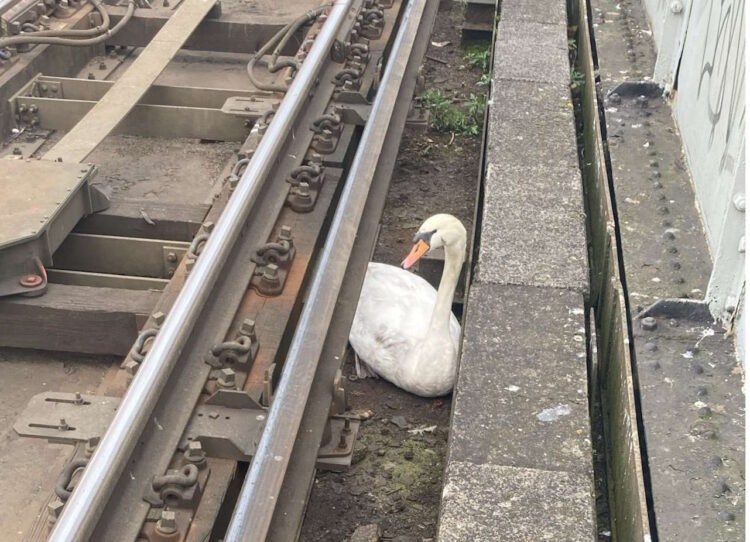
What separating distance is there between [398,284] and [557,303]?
852 millimetres

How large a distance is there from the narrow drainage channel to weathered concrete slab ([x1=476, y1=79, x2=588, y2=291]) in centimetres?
15

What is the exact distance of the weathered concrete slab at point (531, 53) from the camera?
21.9 feet

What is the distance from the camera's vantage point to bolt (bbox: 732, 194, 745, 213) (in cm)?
390

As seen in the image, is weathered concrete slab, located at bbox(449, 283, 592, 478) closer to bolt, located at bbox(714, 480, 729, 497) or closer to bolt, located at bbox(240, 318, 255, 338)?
bolt, located at bbox(714, 480, 729, 497)

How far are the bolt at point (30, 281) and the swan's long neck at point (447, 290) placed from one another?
62.5 inches

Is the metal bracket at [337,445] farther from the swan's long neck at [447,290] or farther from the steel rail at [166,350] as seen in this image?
the swan's long neck at [447,290]

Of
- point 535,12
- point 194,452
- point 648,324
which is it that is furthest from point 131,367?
point 535,12

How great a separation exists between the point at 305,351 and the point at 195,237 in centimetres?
93

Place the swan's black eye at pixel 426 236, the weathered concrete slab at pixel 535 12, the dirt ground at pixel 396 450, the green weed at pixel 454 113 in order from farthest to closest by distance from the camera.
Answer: the weathered concrete slab at pixel 535 12 < the green weed at pixel 454 113 < the swan's black eye at pixel 426 236 < the dirt ground at pixel 396 450

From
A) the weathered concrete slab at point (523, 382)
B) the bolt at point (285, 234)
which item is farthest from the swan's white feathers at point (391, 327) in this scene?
the bolt at point (285, 234)

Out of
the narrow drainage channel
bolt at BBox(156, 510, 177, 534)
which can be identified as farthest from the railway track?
the narrow drainage channel

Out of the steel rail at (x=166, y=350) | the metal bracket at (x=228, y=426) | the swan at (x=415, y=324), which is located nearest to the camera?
the steel rail at (x=166, y=350)

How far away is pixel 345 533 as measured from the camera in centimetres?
415

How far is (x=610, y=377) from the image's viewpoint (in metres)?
4.65
